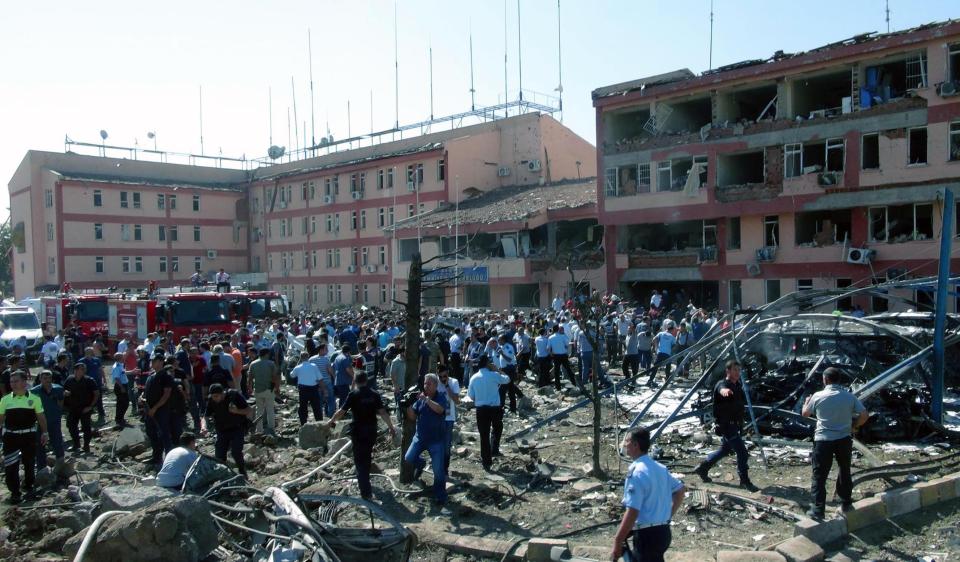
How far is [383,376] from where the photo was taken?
2058 cm

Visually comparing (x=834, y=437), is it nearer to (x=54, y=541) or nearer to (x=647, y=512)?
(x=647, y=512)

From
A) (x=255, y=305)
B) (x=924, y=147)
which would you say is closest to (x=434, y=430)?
(x=255, y=305)

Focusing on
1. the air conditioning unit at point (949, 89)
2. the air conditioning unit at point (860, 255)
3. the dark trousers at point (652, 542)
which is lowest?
the dark trousers at point (652, 542)

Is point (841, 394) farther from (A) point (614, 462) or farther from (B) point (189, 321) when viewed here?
(B) point (189, 321)

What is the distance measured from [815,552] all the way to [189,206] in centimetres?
5147

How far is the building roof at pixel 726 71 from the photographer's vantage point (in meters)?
23.9

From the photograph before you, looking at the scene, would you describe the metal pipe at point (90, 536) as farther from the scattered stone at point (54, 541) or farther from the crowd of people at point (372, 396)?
the scattered stone at point (54, 541)

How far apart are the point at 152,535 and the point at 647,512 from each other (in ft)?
14.6

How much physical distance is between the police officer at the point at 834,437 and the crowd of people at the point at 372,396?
0.01 meters

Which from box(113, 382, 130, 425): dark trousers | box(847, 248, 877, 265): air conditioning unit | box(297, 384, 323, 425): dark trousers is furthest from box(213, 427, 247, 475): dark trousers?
box(847, 248, 877, 265): air conditioning unit

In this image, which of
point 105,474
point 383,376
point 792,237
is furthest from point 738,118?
point 105,474

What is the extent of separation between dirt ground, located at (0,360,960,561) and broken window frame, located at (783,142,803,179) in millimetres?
17479

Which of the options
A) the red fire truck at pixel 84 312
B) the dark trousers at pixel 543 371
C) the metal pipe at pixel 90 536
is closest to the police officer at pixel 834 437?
the metal pipe at pixel 90 536

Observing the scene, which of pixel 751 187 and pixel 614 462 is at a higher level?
pixel 751 187
